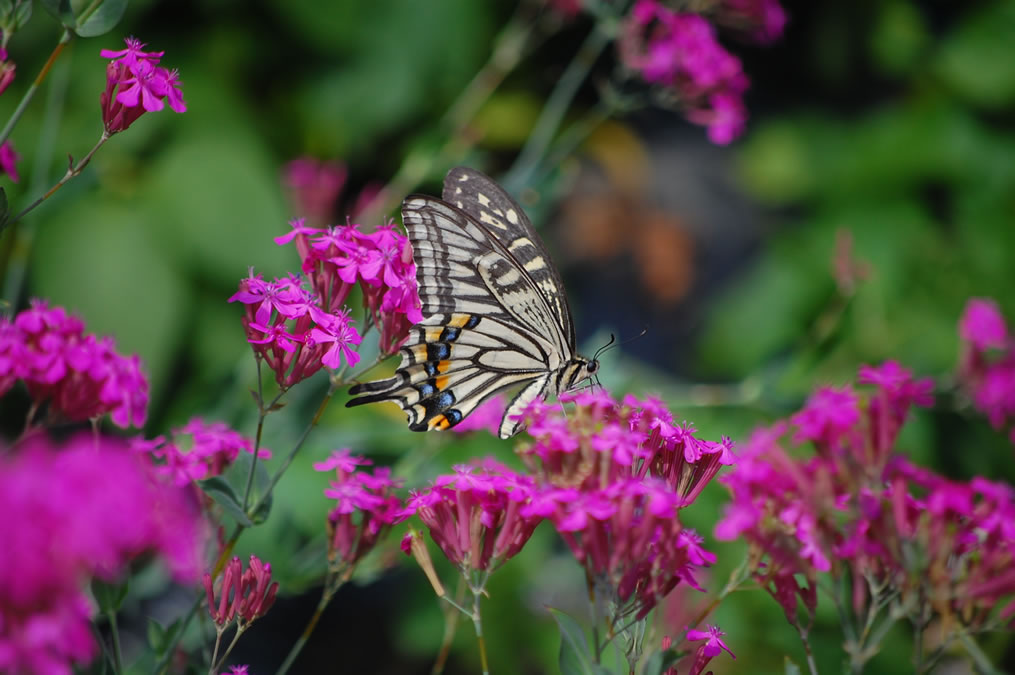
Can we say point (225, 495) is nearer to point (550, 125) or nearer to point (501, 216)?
point (501, 216)

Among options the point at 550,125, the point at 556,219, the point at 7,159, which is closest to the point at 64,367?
the point at 7,159

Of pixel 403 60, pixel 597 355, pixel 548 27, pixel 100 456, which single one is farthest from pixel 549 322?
pixel 403 60

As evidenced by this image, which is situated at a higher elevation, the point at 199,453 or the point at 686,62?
the point at 686,62

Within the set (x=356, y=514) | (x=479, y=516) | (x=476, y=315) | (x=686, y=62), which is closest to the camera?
(x=479, y=516)

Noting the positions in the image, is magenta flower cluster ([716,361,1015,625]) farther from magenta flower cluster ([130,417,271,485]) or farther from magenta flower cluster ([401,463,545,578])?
magenta flower cluster ([130,417,271,485])

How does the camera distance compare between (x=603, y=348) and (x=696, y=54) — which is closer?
(x=603, y=348)

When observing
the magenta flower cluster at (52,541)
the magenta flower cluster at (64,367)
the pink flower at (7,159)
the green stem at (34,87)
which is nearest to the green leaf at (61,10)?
the green stem at (34,87)

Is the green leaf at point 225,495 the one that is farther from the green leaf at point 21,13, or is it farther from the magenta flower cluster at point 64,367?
the green leaf at point 21,13
